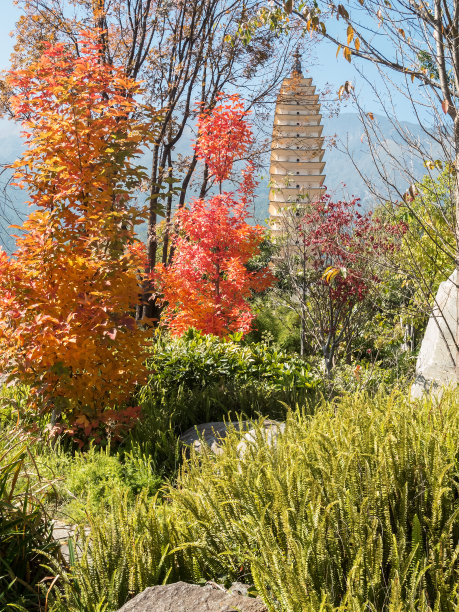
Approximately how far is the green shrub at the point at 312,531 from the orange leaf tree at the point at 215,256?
192 inches

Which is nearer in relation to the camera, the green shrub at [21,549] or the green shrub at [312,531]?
the green shrub at [312,531]

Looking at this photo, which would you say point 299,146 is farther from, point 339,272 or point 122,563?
point 122,563

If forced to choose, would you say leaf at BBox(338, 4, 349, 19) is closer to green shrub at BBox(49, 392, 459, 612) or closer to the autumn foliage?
green shrub at BBox(49, 392, 459, 612)

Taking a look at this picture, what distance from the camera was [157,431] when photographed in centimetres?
447

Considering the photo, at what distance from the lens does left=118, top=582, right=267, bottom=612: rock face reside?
5.67 feet

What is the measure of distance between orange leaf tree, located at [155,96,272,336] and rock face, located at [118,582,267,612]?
5596mm

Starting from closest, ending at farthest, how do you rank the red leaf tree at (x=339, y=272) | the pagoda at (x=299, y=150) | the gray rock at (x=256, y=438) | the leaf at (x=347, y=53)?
the gray rock at (x=256, y=438), the leaf at (x=347, y=53), the red leaf tree at (x=339, y=272), the pagoda at (x=299, y=150)

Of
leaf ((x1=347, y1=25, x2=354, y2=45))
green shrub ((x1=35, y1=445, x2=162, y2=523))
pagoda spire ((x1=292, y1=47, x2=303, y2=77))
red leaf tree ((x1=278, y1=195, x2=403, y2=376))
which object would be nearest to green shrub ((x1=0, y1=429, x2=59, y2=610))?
green shrub ((x1=35, y1=445, x2=162, y2=523))

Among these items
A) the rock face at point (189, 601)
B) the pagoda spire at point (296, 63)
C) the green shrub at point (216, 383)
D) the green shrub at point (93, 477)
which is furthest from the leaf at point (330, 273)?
the pagoda spire at point (296, 63)

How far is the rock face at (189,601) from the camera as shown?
68.1 inches

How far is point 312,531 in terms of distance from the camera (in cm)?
189

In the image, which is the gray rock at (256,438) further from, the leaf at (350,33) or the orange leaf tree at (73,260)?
the leaf at (350,33)

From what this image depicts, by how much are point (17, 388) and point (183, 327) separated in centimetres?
254

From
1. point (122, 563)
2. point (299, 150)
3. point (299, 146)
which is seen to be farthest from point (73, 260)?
point (299, 150)
